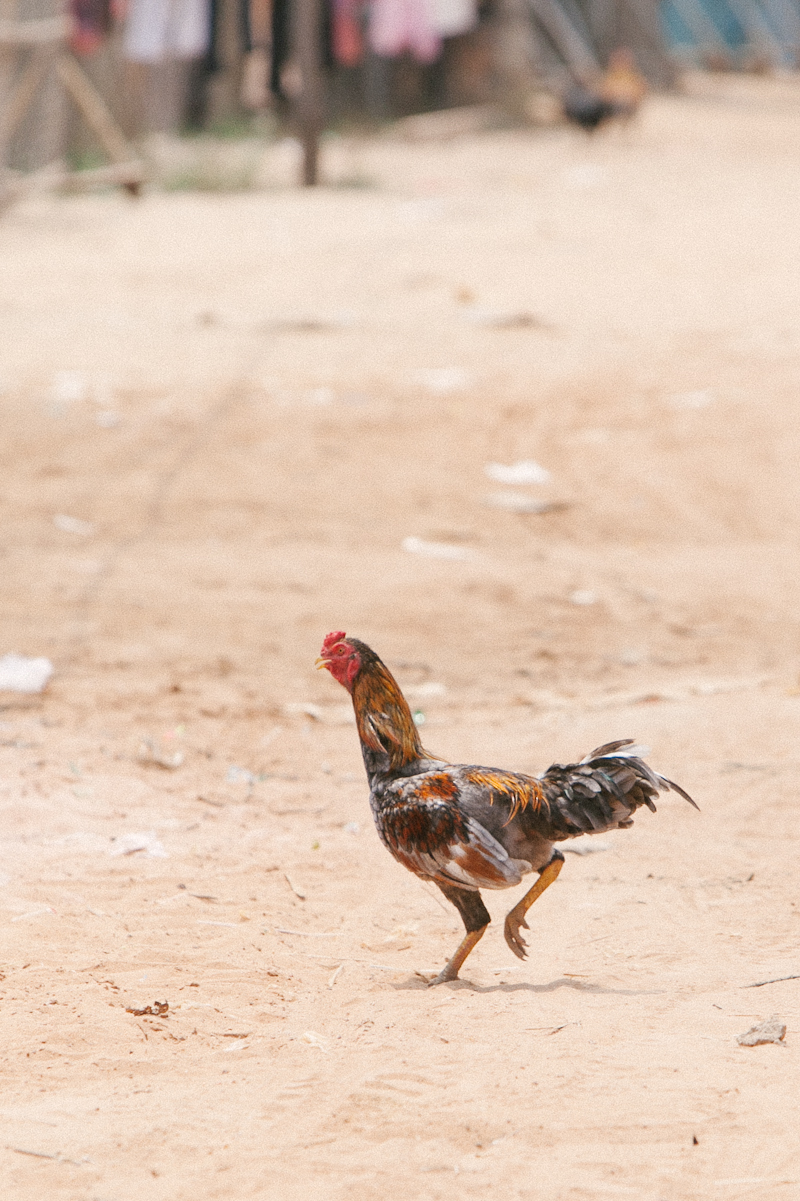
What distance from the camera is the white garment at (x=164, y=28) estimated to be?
14477 mm

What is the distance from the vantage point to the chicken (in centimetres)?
304

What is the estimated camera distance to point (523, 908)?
3.20 m

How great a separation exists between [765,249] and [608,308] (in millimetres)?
2024

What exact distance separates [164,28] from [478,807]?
13.7 m

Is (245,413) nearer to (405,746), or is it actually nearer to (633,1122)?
(405,746)

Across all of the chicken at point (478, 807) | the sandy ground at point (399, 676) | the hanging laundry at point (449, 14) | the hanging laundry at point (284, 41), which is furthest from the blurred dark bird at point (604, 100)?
the chicken at point (478, 807)

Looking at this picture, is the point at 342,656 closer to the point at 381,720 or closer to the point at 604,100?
the point at 381,720

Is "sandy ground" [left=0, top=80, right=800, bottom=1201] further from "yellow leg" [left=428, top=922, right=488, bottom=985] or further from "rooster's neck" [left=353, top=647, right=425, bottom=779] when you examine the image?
"rooster's neck" [left=353, top=647, right=425, bottom=779]

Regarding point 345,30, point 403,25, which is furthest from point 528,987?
point 345,30

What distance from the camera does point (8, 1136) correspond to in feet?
8.13

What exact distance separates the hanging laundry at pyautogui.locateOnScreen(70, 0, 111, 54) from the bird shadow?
13434mm

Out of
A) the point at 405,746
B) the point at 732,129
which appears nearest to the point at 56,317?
the point at 405,746

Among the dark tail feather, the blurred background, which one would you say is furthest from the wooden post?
the dark tail feather

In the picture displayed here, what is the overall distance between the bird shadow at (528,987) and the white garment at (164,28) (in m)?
13.8
